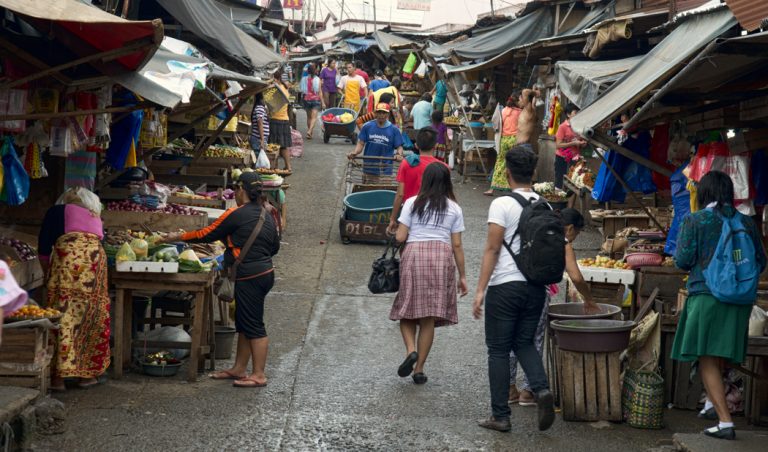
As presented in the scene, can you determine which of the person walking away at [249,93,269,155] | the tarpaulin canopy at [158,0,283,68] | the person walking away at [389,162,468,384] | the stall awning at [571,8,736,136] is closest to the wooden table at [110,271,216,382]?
the person walking away at [389,162,468,384]

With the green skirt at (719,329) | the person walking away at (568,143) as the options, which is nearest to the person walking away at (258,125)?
the person walking away at (568,143)

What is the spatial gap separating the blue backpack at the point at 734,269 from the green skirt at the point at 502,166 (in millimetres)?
11175

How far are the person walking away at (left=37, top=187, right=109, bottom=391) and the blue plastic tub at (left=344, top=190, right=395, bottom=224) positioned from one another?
7327 mm

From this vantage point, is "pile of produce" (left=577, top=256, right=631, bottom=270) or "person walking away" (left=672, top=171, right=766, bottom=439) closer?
"person walking away" (left=672, top=171, right=766, bottom=439)

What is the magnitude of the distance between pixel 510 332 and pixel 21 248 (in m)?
4.09

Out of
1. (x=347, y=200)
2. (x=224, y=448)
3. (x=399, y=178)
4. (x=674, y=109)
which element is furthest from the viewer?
(x=347, y=200)

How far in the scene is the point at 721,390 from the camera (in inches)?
271

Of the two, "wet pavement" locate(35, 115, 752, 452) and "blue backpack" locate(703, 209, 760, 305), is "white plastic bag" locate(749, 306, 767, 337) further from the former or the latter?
"wet pavement" locate(35, 115, 752, 452)

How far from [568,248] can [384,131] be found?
860cm

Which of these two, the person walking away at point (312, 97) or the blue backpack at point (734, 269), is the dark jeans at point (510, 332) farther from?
the person walking away at point (312, 97)

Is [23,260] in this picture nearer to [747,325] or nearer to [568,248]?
[568,248]

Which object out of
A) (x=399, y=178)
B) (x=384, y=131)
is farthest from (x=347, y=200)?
(x=399, y=178)

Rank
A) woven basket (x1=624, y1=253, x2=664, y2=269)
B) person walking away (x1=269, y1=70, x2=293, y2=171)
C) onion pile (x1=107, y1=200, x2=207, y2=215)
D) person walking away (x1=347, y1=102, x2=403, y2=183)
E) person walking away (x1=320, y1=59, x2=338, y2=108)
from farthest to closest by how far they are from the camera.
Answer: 1. person walking away (x1=320, y1=59, x2=338, y2=108)
2. person walking away (x1=269, y1=70, x2=293, y2=171)
3. person walking away (x1=347, y1=102, x2=403, y2=183)
4. onion pile (x1=107, y1=200, x2=207, y2=215)
5. woven basket (x1=624, y1=253, x2=664, y2=269)

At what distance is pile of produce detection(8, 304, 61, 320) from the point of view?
7.12 metres
